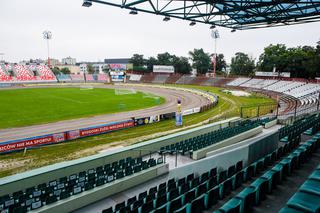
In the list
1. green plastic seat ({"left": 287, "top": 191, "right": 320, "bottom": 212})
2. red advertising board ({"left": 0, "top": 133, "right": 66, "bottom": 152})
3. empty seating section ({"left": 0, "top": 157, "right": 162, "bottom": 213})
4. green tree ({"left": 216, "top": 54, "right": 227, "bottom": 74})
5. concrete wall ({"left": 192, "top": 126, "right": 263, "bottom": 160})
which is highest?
green tree ({"left": 216, "top": 54, "right": 227, "bottom": 74})

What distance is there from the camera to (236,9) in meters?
12.6

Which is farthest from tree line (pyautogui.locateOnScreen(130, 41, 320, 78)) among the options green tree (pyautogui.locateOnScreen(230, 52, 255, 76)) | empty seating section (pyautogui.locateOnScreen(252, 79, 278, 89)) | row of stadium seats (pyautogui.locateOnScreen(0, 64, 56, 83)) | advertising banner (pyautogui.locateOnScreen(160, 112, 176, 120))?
advertising banner (pyautogui.locateOnScreen(160, 112, 176, 120))

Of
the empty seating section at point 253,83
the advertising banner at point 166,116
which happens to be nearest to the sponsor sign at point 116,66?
the empty seating section at point 253,83

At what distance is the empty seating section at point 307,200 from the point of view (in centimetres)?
474

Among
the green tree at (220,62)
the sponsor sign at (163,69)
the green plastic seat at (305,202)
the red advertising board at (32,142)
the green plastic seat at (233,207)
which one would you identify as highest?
the green tree at (220,62)

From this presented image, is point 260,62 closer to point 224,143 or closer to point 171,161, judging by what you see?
point 224,143

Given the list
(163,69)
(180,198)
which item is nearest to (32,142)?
(180,198)

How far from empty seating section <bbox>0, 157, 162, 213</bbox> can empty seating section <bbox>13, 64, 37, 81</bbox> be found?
3378 inches

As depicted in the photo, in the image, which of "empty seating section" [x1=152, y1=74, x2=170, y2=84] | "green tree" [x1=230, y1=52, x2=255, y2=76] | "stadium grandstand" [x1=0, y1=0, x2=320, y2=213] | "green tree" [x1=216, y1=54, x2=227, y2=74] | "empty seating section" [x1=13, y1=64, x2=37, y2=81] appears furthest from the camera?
"green tree" [x1=216, y1=54, x2=227, y2=74]

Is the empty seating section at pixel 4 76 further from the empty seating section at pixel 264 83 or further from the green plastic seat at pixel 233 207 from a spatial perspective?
the green plastic seat at pixel 233 207

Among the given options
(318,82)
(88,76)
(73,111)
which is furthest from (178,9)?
(88,76)

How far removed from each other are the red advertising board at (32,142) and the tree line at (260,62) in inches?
2501

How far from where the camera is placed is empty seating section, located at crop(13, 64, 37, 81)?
83.1 m

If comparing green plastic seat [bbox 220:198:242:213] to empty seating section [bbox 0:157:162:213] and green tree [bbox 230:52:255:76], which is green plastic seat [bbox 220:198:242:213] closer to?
empty seating section [bbox 0:157:162:213]
